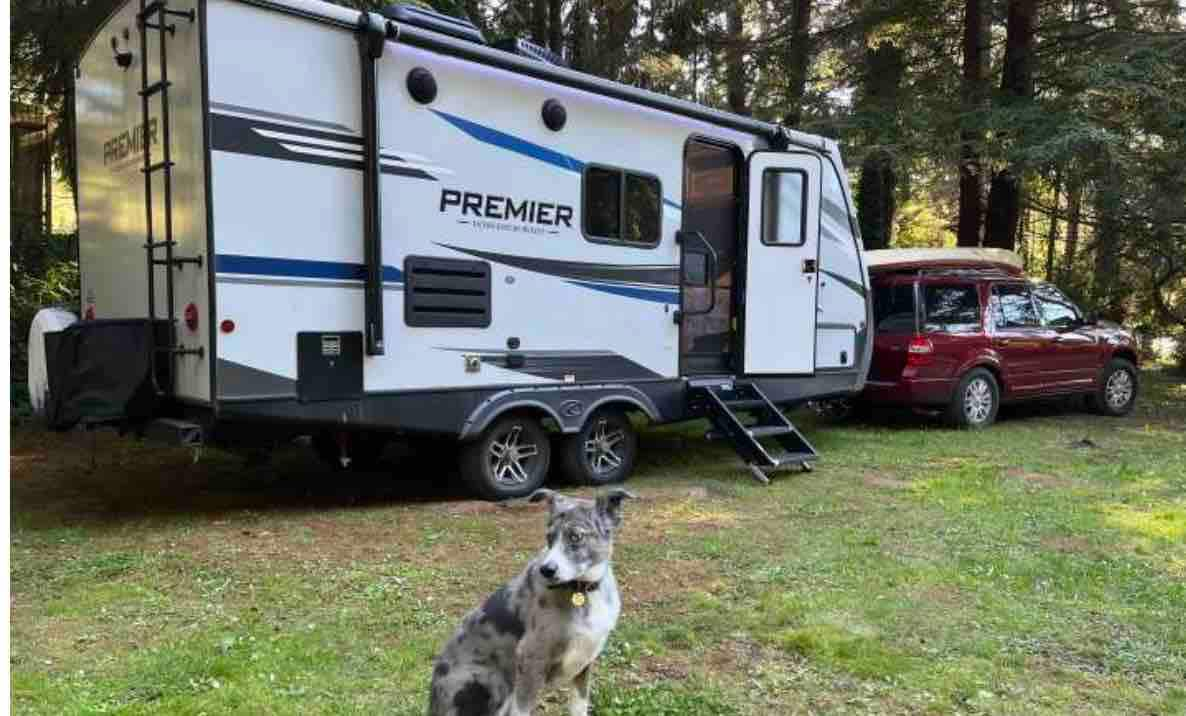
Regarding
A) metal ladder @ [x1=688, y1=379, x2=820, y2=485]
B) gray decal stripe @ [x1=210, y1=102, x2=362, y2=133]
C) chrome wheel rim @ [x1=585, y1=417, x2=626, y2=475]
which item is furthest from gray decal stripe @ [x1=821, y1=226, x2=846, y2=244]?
gray decal stripe @ [x1=210, y1=102, x2=362, y2=133]

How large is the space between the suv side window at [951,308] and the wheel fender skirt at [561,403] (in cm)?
414

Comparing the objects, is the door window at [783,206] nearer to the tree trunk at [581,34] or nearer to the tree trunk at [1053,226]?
the tree trunk at [1053,226]

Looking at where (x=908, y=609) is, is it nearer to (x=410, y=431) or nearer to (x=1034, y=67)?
(x=410, y=431)

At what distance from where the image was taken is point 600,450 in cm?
729

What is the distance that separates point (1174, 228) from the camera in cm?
1315

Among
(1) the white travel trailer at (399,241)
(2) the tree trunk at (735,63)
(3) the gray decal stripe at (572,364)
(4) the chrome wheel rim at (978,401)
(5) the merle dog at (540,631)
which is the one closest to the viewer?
(5) the merle dog at (540,631)

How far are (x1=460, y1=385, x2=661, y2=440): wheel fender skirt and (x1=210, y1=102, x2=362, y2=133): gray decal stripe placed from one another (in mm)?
1987

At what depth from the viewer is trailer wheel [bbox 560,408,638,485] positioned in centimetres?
703

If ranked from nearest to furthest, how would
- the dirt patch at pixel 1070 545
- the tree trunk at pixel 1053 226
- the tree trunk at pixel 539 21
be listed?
1. the dirt patch at pixel 1070 545
2. the tree trunk at pixel 1053 226
3. the tree trunk at pixel 539 21

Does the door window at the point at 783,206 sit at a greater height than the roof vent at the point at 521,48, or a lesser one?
lesser

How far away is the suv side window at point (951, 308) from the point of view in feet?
32.9

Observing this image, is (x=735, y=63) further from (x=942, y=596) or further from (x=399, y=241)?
(x=942, y=596)

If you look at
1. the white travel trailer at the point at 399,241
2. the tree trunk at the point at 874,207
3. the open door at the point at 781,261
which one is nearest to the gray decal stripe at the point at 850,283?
the open door at the point at 781,261

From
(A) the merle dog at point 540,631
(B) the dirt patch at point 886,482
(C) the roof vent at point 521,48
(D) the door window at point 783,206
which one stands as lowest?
(B) the dirt patch at point 886,482
